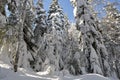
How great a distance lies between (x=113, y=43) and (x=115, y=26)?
283 cm

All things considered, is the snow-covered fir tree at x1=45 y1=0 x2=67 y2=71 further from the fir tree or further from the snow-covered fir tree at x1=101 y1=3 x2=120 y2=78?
the snow-covered fir tree at x1=101 y1=3 x2=120 y2=78

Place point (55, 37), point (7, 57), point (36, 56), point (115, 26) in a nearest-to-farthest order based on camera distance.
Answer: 1. point (7, 57)
2. point (36, 56)
3. point (55, 37)
4. point (115, 26)

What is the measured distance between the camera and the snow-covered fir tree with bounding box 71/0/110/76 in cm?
2653

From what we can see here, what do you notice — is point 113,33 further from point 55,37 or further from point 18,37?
point 18,37

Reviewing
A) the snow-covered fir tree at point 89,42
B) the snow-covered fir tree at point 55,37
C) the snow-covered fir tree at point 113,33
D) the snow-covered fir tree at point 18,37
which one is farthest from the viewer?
the snow-covered fir tree at point 113,33

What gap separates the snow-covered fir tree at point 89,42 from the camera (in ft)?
87.0

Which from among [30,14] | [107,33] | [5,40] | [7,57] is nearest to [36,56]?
[30,14]

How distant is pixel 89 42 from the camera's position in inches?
1077

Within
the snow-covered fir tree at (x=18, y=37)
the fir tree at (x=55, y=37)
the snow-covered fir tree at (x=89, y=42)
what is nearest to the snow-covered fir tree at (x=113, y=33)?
the fir tree at (x=55, y=37)

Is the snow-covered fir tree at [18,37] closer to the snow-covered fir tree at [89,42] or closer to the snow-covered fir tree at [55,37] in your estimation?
the snow-covered fir tree at [55,37]

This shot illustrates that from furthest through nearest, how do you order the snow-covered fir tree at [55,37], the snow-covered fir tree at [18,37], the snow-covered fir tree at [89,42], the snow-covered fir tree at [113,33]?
the snow-covered fir tree at [113,33]
the snow-covered fir tree at [55,37]
the snow-covered fir tree at [89,42]
the snow-covered fir tree at [18,37]

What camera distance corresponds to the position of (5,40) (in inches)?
661

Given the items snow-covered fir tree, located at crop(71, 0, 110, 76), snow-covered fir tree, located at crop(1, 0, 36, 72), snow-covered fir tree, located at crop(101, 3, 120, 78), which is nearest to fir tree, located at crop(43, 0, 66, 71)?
snow-covered fir tree, located at crop(71, 0, 110, 76)

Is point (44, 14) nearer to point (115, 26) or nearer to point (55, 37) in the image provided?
point (55, 37)
